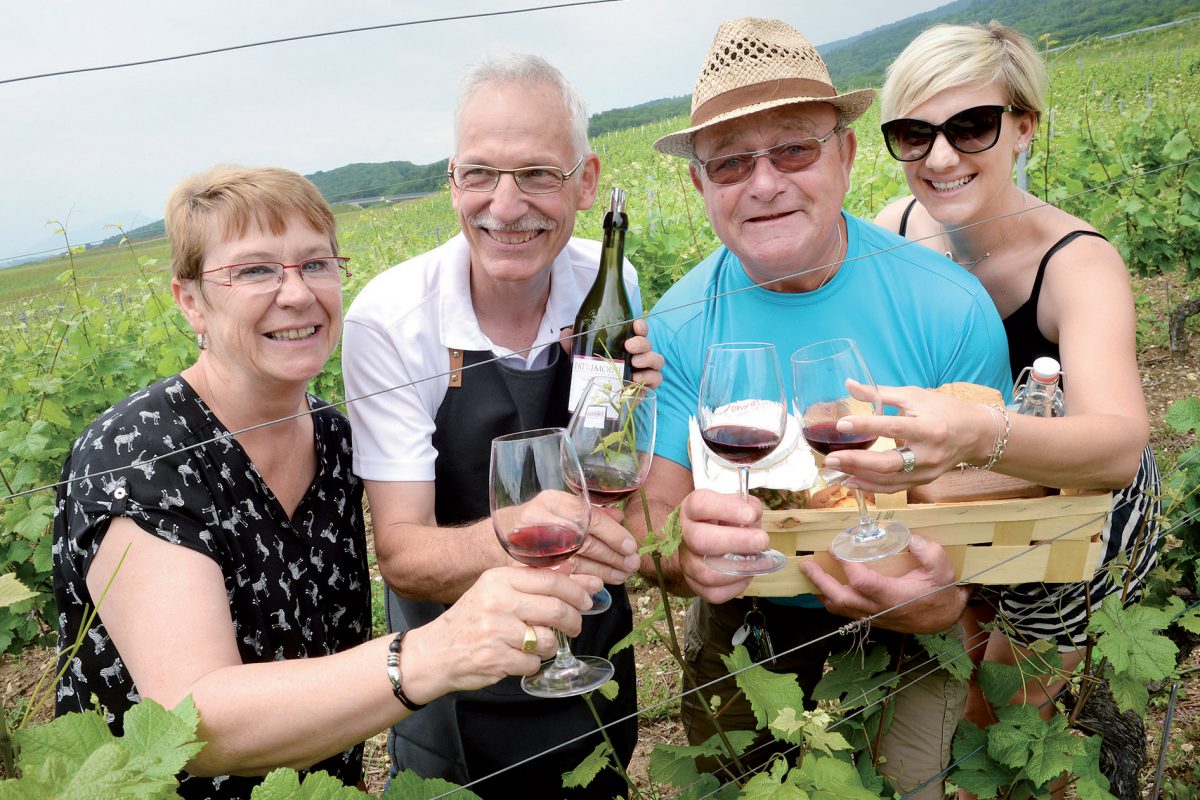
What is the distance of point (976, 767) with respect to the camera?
1779 millimetres

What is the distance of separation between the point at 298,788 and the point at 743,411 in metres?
0.91

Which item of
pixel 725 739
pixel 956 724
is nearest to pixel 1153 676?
pixel 956 724

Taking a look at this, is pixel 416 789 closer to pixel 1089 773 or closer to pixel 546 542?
pixel 546 542

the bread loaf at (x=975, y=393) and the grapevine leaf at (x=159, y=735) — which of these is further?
the bread loaf at (x=975, y=393)

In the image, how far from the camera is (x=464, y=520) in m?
2.16

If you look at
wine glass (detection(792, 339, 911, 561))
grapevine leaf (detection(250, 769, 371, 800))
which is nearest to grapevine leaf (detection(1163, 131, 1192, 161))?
wine glass (detection(792, 339, 911, 561))

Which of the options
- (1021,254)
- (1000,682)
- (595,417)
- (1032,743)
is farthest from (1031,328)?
(595,417)

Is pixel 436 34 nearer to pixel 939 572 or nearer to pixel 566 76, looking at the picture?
pixel 566 76

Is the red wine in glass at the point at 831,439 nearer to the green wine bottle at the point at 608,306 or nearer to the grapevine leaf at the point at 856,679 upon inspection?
the grapevine leaf at the point at 856,679

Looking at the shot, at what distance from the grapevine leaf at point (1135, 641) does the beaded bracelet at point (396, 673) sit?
4.22 feet

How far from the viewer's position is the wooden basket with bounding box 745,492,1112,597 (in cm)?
149

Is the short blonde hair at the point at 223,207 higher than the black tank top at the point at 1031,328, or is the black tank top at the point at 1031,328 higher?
the short blonde hair at the point at 223,207

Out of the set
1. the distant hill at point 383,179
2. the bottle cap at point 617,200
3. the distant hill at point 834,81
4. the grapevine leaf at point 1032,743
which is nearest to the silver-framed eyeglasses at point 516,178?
the bottle cap at point 617,200

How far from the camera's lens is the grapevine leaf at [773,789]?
1180mm
